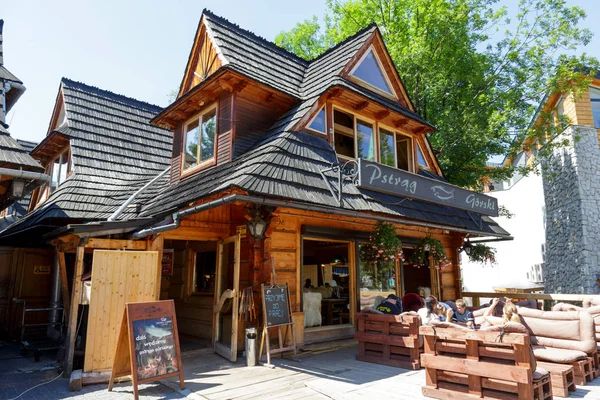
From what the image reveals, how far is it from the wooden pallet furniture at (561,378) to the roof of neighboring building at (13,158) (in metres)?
8.52

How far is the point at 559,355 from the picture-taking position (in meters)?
5.29

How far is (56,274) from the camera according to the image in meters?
10.3

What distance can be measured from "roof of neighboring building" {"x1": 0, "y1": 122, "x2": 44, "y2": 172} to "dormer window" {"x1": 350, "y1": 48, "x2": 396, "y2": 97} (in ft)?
23.7

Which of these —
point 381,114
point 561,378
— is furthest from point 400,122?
point 561,378

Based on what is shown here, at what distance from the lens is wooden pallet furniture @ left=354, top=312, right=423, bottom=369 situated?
6344 millimetres

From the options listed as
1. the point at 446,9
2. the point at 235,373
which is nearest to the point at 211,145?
the point at 235,373

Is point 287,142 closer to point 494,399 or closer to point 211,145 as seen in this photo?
point 211,145

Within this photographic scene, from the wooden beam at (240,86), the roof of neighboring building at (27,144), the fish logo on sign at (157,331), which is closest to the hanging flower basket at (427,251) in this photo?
the wooden beam at (240,86)

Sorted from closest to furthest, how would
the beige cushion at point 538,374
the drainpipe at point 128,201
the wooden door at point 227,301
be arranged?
the beige cushion at point 538,374, the wooden door at point 227,301, the drainpipe at point 128,201

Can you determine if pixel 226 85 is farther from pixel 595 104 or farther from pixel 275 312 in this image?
pixel 595 104

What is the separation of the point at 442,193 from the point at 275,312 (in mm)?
4695

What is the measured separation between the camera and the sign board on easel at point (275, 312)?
6574 millimetres

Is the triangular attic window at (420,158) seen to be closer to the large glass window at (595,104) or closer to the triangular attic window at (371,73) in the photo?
the triangular attic window at (371,73)

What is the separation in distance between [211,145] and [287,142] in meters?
2.24
